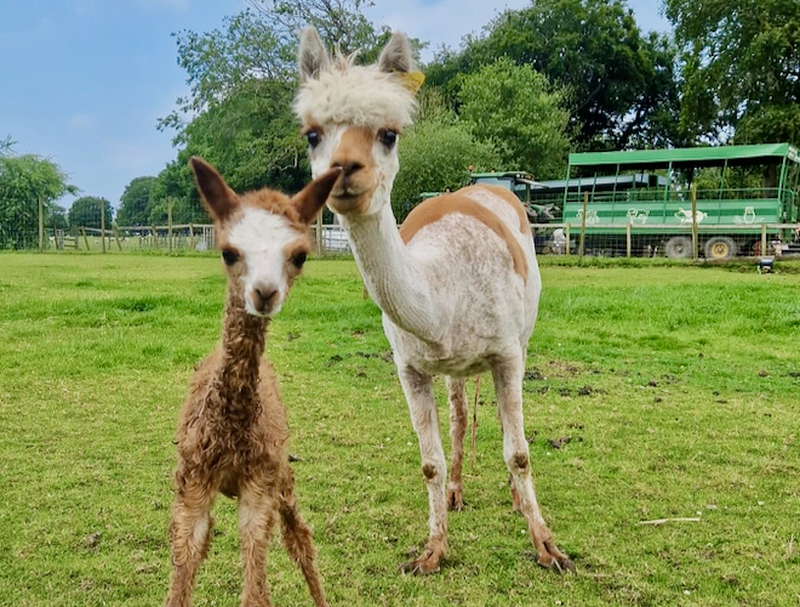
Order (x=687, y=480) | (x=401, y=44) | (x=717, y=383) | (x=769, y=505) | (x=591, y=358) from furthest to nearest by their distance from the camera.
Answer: (x=591, y=358) → (x=717, y=383) → (x=687, y=480) → (x=769, y=505) → (x=401, y=44)

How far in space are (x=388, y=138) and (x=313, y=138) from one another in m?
0.28

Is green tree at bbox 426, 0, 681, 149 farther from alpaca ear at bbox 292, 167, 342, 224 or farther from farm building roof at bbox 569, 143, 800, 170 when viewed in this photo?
alpaca ear at bbox 292, 167, 342, 224

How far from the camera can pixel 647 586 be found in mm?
3129

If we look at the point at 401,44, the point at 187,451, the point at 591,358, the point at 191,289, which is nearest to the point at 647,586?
the point at 187,451

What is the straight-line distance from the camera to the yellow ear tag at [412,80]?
274 cm

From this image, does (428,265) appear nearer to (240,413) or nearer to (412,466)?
(240,413)

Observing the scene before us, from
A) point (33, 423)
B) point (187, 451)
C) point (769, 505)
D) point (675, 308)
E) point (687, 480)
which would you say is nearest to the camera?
point (187, 451)

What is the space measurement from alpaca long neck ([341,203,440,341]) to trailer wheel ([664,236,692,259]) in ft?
68.8

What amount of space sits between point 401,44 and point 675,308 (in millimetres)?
8771

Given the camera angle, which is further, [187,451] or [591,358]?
[591,358]

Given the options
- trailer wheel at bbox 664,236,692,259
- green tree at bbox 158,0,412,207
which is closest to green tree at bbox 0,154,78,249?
green tree at bbox 158,0,412,207

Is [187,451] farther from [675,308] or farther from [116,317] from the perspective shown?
[675,308]

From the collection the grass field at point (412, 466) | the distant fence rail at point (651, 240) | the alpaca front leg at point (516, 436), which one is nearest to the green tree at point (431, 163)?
the distant fence rail at point (651, 240)

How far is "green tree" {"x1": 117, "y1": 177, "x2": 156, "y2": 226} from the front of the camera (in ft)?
230
